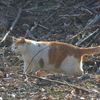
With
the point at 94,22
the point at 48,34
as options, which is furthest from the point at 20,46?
the point at 94,22

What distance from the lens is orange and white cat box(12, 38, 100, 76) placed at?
7.12m

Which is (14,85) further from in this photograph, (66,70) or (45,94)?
(66,70)

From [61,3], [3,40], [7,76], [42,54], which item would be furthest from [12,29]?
[7,76]

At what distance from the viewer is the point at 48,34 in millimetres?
11430

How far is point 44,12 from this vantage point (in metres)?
13.5

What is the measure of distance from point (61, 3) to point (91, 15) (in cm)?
204

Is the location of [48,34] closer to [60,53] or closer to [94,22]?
[94,22]

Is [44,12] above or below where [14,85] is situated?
above

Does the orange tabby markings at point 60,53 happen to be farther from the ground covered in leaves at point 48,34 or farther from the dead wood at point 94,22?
the dead wood at point 94,22

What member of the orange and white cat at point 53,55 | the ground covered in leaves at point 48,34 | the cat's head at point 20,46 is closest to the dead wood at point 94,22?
the ground covered in leaves at point 48,34

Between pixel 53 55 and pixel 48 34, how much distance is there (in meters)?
4.26

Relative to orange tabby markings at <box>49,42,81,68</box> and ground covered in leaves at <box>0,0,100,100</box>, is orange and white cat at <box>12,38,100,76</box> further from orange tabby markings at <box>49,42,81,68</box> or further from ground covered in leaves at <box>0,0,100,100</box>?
ground covered in leaves at <box>0,0,100,100</box>

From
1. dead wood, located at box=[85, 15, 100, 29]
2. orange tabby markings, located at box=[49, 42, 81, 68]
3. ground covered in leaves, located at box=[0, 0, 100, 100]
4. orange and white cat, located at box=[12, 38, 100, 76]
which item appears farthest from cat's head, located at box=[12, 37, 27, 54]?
dead wood, located at box=[85, 15, 100, 29]

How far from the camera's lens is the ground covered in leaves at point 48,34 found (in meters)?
4.92
